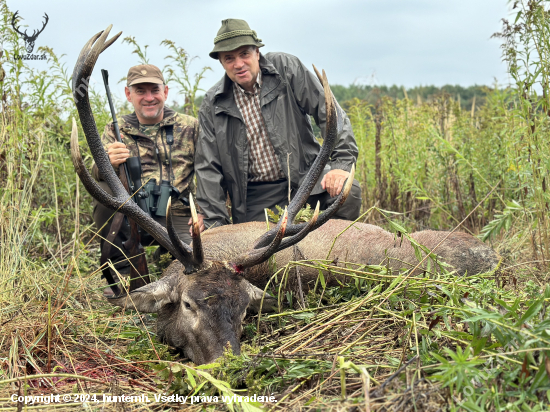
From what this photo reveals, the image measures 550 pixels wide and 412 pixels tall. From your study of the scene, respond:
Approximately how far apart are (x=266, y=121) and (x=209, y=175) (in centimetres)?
90

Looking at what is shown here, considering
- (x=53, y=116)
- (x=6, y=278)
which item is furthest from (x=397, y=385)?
(x=53, y=116)

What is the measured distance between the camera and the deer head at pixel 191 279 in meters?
3.12

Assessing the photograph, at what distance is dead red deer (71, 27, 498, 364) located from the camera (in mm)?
3164

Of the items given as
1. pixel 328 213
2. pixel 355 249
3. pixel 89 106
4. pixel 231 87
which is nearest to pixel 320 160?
pixel 328 213

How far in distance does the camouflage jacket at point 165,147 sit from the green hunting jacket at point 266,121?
394 mm

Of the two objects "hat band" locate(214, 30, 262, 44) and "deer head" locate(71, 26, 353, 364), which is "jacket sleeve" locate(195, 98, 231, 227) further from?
"deer head" locate(71, 26, 353, 364)

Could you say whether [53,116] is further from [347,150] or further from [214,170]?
[347,150]

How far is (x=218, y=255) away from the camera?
402 cm

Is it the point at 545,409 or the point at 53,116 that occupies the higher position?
the point at 53,116

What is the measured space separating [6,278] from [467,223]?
507cm

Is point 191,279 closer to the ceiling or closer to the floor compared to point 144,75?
closer to the floor

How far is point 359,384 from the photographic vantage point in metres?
2.33

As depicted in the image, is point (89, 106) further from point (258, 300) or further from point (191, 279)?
point (258, 300)

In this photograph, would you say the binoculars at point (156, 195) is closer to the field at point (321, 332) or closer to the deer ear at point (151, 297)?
the field at point (321, 332)
